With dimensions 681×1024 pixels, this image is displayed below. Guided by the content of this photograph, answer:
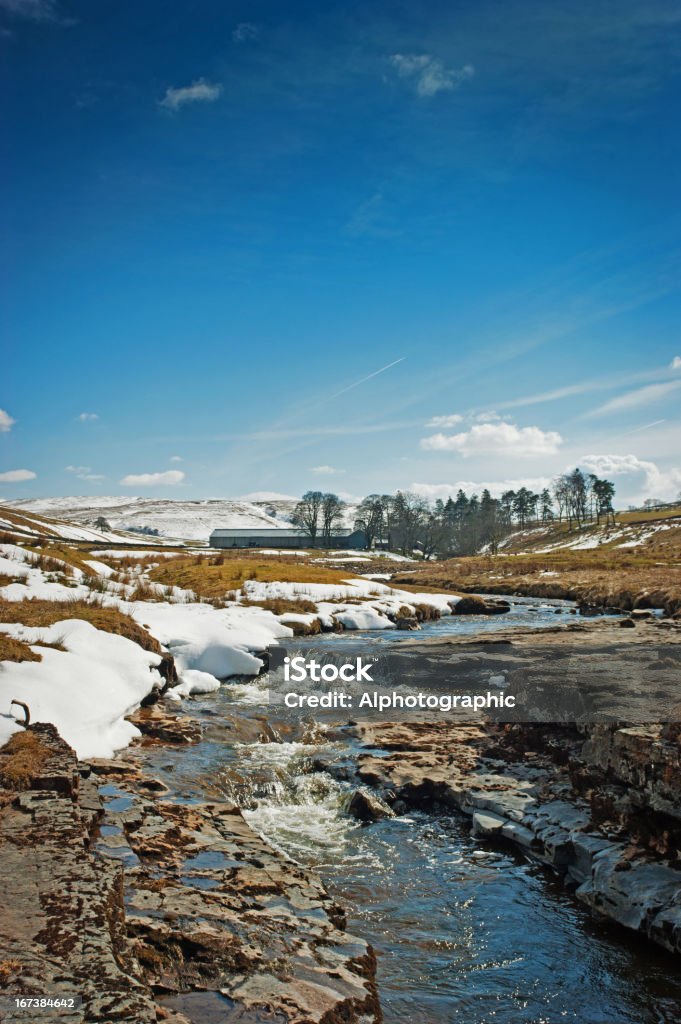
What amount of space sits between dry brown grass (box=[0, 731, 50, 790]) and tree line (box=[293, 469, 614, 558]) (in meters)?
104

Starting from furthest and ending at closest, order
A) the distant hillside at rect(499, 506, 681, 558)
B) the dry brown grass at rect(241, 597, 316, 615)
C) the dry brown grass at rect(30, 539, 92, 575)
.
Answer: the distant hillside at rect(499, 506, 681, 558) → the dry brown grass at rect(241, 597, 316, 615) → the dry brown grass at rect(30, 539, 92, 575)

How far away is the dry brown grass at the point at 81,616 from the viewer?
1384 cm

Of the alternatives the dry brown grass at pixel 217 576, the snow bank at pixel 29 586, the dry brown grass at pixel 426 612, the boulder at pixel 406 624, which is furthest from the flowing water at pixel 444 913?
the dry brown grass at pixel 426 612

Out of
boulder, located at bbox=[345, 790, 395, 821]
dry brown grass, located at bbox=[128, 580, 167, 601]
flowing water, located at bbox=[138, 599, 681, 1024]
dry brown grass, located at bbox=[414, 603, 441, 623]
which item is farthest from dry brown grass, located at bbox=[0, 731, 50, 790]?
dry brown grass, located at bbox=[414, 603, 441, 623]

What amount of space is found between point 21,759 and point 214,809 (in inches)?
108

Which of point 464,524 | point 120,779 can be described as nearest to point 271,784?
point 120,779

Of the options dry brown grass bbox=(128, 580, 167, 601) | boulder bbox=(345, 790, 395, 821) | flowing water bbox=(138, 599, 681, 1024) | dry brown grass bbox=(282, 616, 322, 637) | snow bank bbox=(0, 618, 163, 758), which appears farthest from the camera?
dry brown grass bbox=(282, 616, 322, 637)

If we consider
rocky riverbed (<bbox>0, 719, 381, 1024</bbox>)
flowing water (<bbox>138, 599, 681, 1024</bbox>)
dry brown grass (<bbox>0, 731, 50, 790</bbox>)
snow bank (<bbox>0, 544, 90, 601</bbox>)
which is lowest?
flowing water (<bbox>138, 599, 681, 1024</bbox>)

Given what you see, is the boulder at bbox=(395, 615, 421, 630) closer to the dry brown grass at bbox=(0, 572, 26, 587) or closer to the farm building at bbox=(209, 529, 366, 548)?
the dry brown grass at bbox=(0, 572, 26, 587)

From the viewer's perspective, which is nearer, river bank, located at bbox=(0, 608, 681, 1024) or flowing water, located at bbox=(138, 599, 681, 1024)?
river bank, located at bbox=(0, 608, 681, 1024)

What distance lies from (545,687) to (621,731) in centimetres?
600

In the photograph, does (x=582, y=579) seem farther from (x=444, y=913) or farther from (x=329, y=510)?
(x=329, y=510)

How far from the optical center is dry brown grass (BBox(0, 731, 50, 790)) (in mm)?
6715

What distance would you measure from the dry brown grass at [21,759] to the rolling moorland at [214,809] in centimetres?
3
